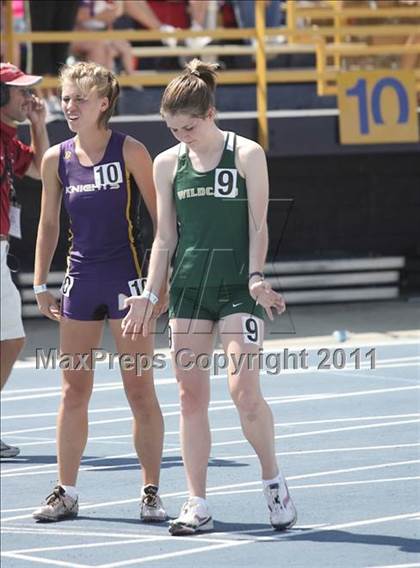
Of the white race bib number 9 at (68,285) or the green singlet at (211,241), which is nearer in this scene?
the green singlet at (211,241)

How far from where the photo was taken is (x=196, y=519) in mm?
6020

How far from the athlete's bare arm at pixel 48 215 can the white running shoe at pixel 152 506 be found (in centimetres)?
99

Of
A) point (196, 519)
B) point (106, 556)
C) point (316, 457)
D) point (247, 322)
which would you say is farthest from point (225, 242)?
point (316, 457)

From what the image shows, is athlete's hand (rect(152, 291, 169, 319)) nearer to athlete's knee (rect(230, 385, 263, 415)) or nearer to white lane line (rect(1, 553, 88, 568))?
athlete's knee (rect(230, 385, 263, 415))

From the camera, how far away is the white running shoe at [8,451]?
27.9ft

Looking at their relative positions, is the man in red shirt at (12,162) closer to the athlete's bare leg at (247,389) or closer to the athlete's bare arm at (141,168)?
the athlete's bare arm at (141,168)

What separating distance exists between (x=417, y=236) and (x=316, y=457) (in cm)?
706

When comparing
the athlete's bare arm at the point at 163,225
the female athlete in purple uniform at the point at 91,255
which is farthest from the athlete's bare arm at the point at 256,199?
the female athlete in purple uniform at the point at 91,255

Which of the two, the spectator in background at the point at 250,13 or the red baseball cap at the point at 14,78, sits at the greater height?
the spectator in background at the point at 250,13

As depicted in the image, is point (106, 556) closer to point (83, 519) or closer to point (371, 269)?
point (83, 519)

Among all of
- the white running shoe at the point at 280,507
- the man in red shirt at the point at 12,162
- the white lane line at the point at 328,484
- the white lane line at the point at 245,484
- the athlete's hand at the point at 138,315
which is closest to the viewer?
the athlete's hand at the point at 138,315

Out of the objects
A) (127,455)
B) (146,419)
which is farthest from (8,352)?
(146,419)

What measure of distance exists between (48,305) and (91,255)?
34 cm

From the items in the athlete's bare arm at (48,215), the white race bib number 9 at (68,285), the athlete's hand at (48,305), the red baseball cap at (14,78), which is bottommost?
the athlete's hand at (48,305)
